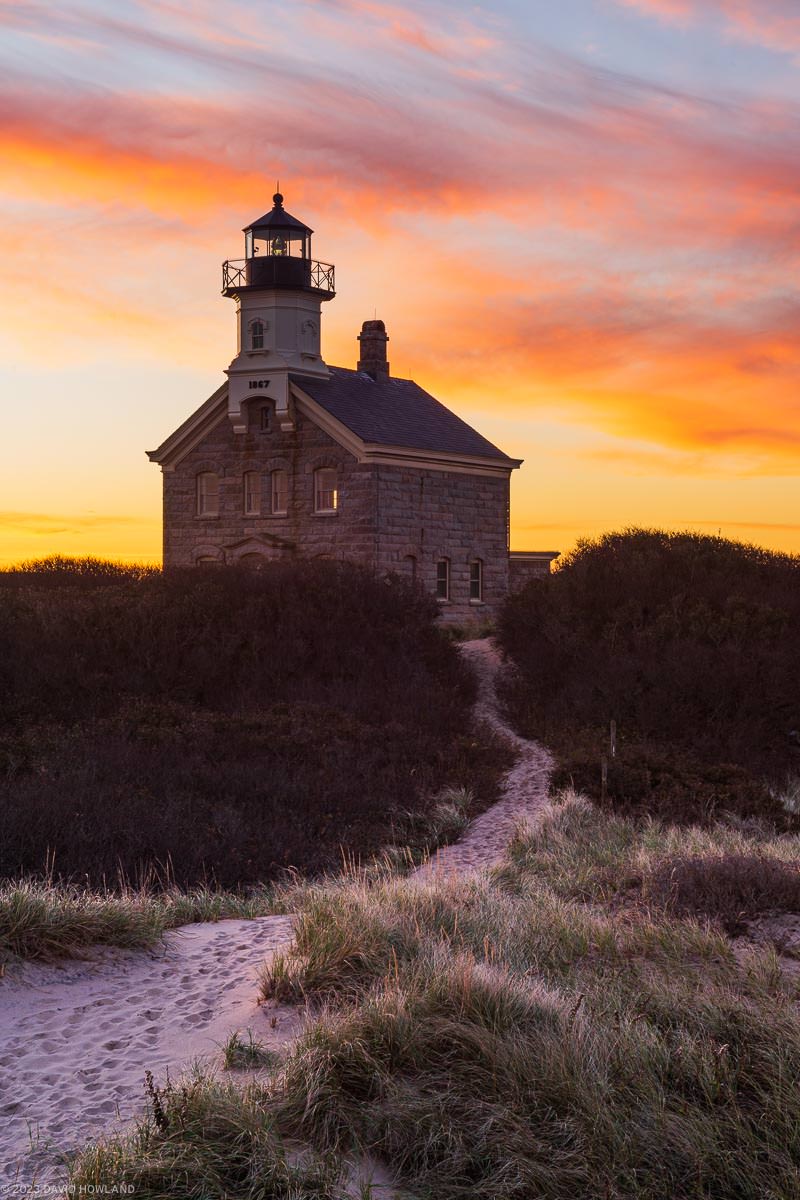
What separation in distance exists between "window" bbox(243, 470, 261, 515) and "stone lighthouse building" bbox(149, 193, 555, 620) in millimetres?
52

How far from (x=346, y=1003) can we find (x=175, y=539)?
32121mm

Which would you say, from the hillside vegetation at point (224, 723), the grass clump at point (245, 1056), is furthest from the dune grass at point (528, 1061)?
the hillside vegetation at point (224, 723)

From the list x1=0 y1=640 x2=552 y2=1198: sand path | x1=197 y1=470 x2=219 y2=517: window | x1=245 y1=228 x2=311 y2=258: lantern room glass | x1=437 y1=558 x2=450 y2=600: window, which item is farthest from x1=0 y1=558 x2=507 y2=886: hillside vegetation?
x1=245 y1=228 x2=311 y2=258: lantern room glass

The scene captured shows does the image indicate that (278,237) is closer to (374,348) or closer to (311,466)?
(374,348)

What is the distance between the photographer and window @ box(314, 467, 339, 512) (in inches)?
1324

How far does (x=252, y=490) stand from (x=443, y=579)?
23.2 feet

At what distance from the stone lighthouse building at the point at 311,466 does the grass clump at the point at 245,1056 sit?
2702 centimetres

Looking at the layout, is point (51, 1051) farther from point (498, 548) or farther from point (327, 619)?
point (498, 548)

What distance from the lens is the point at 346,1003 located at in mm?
5930

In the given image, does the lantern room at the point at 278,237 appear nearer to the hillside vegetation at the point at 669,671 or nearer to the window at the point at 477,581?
the window at the point at 477,581

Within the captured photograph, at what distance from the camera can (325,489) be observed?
33.8m

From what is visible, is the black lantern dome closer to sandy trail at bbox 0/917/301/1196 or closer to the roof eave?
the roof eave

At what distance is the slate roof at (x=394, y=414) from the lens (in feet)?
111

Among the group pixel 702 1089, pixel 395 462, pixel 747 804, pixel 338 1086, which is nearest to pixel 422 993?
pixel 338 1086
